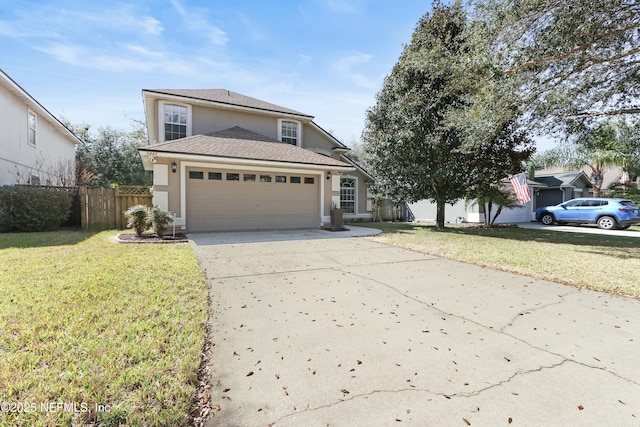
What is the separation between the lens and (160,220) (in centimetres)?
955

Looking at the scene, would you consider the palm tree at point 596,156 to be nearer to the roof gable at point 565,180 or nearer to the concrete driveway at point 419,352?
the roof gable at point 565,180

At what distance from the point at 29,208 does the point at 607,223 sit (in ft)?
83.3

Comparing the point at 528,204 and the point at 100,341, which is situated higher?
the point at 528,204

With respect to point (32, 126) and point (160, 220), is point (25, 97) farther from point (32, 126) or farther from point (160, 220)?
point (160, 220)

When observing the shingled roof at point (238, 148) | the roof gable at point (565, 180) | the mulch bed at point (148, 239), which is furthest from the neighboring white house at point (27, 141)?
the roof gable at point (565, 180)

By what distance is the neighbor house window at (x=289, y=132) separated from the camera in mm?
16422

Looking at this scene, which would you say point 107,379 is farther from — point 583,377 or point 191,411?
point 583,377

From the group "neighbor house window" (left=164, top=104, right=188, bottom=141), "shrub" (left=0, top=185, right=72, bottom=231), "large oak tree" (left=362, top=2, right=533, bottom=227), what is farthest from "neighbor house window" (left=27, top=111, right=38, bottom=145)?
"large oak tree" (left=362, top=2, right=533, bottom=227)

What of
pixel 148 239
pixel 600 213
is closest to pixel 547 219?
pixel 600 213

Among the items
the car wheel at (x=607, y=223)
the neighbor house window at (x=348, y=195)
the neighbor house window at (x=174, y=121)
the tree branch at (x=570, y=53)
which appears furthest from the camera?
the neighbor house window at (x=348, y=195)

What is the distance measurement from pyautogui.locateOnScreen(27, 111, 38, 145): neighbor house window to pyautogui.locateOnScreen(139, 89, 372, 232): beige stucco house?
479cm

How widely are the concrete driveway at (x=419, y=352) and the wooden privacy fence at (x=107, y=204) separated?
28.7ft

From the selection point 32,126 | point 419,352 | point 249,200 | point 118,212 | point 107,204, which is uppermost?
point 32,126

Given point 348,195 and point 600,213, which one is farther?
point 348,195
